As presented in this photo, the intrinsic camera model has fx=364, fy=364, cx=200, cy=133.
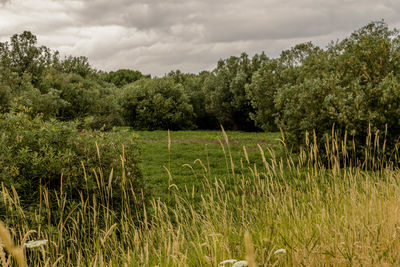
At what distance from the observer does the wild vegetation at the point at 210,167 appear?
13.3 ft

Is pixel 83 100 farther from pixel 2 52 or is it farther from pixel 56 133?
pixel 56 133

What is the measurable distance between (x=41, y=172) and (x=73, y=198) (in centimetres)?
72

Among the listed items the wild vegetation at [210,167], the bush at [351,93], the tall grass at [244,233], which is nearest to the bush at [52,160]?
the wild vegetation at [210,167]

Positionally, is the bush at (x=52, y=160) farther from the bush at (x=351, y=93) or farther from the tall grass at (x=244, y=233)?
the bush at (x=351, y=93)

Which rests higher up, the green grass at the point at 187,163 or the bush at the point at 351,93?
the bush at the point at 351,93

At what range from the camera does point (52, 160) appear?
5.60m

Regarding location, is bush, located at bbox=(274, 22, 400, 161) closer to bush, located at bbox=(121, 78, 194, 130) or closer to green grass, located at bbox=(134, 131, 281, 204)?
green grass, located at bbox=(134, 131, 281, 204)

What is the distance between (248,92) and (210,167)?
13793mm

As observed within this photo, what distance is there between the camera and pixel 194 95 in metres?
38.0

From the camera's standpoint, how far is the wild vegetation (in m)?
4.06

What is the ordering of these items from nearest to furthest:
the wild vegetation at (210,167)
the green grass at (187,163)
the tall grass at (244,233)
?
the tall grass at (244,233) < the wild vegetation at (210,167) < the green grass at (187,163)

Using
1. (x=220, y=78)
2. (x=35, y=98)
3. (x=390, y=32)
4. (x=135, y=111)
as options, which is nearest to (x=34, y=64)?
(x=35, y=98)

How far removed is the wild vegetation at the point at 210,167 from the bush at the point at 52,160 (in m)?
0.03

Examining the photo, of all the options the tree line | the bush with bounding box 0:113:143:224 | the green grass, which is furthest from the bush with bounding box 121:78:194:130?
the bush with bounding box 0:113:143:224
